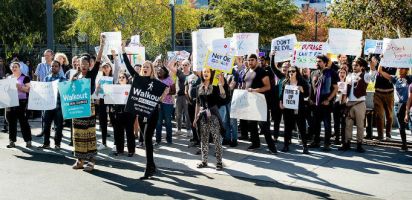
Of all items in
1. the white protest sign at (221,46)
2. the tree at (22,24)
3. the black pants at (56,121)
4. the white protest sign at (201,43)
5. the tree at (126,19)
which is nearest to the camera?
the white protest sign at (221,46)

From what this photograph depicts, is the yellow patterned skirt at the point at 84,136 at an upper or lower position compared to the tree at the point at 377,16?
lower

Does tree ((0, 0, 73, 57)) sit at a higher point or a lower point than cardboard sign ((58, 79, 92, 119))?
higher

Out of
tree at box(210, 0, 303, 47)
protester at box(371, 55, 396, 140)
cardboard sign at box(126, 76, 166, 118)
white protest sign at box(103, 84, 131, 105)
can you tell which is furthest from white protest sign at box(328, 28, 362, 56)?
tree at box(210, 0, 303, 47)

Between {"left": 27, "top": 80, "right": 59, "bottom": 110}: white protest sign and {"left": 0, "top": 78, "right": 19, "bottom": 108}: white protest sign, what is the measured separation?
13.1 inches

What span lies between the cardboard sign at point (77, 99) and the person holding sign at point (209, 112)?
6.19 ft

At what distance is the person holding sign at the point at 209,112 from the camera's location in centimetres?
843

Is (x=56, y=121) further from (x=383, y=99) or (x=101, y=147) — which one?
(x=383, y=99)

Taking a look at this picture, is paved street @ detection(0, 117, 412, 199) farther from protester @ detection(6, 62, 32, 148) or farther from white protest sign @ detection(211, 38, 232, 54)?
white protest sign @ detection(211, 38, 232, 54)

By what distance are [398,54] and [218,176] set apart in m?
4.37

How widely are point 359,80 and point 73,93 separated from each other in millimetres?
5512

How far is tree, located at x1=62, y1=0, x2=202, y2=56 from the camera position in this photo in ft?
99.7

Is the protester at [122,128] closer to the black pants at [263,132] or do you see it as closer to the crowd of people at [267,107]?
the crowd of people at [267,107]

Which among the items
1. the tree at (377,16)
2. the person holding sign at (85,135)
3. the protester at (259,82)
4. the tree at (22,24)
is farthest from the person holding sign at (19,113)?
the tree at (22,24)

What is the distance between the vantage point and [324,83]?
9.96m
